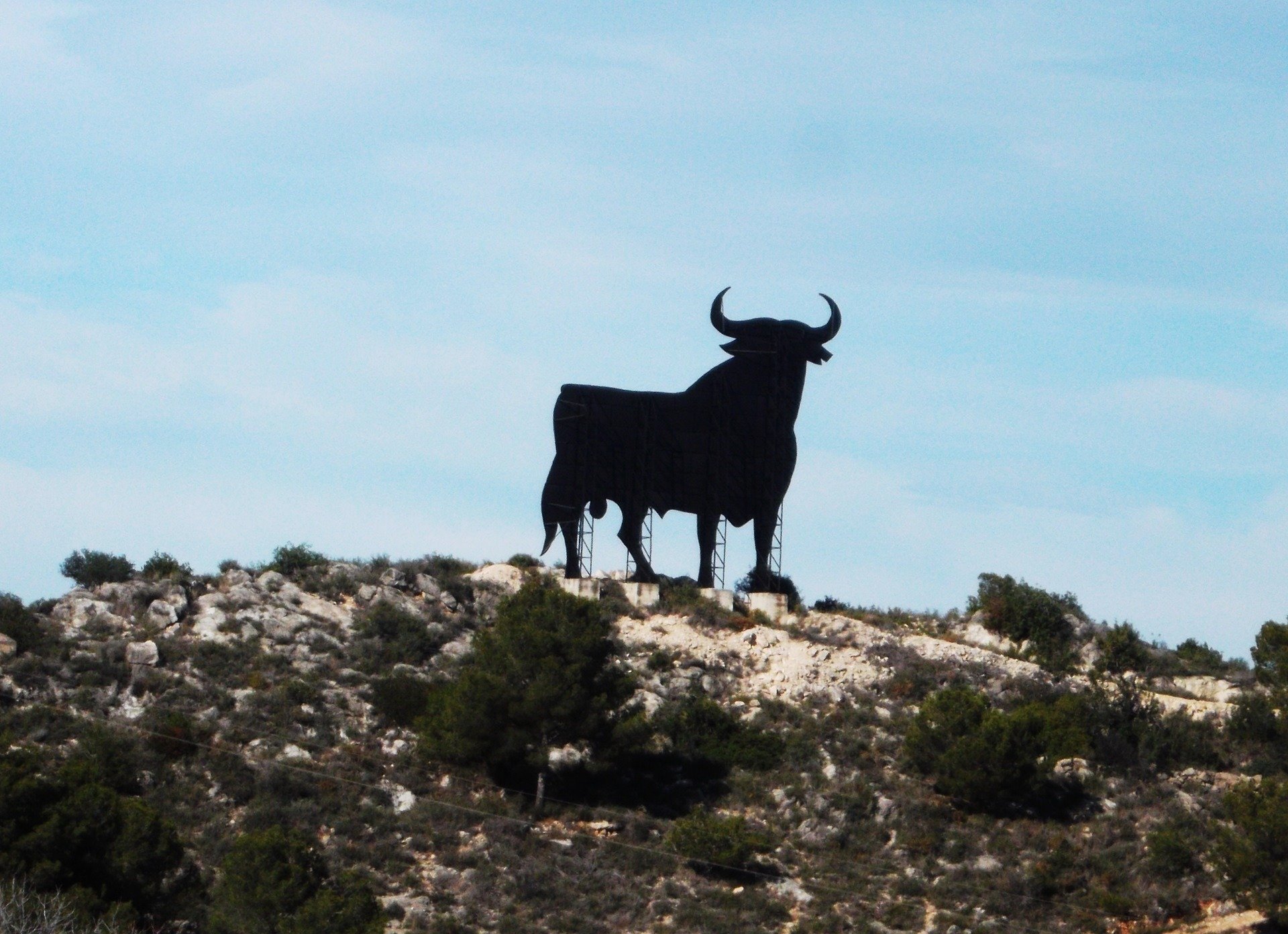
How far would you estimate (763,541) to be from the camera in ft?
133

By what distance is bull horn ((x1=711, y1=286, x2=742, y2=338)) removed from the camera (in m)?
40.5

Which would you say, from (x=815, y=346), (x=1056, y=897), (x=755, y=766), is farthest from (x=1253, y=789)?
(x=815, y=346)

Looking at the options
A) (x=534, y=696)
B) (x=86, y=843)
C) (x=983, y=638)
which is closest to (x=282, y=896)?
(x=86, y=843)

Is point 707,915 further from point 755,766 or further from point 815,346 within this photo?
point 815,346

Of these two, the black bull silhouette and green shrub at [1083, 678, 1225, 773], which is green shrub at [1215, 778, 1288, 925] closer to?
green shrub at [1083, 678, 1225, 773]

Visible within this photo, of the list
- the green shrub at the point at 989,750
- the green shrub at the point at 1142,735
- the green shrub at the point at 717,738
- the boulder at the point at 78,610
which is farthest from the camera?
the boulder at the point at 78,610

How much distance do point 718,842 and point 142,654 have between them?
13333 mm

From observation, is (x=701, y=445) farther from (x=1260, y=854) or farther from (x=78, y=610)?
(x=1260, y=854)

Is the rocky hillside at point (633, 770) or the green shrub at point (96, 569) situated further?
the green shrub at point (96, 569)

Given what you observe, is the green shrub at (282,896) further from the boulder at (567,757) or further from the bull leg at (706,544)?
the bull leg at (706,544)

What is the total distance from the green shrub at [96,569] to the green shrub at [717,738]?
46.3ft

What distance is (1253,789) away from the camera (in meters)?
30.9

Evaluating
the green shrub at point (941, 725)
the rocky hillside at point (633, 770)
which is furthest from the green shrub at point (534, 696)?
the green shrub at point (941, 725)

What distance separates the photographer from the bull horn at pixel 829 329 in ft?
133
